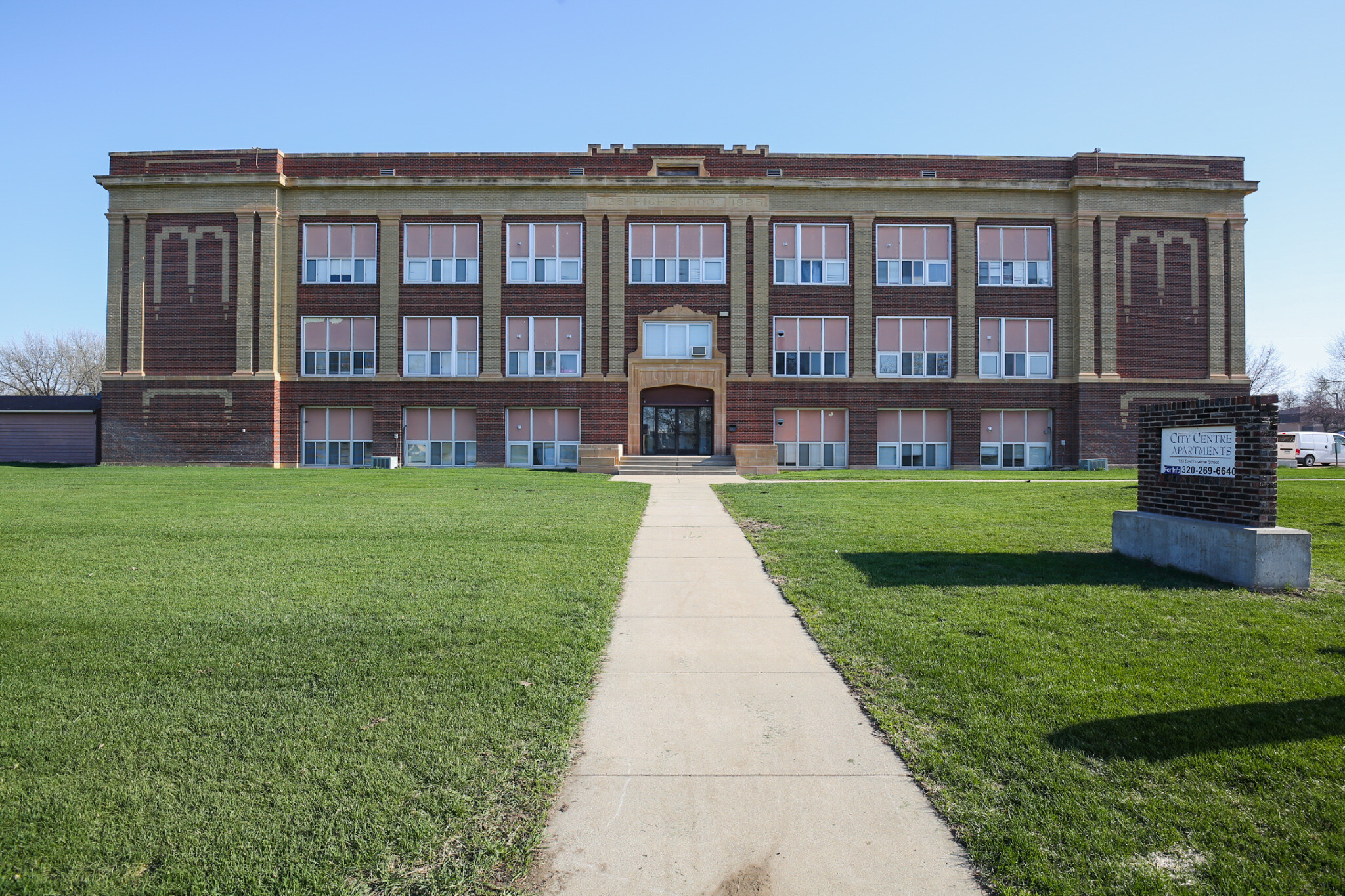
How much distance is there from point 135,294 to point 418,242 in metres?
11.9

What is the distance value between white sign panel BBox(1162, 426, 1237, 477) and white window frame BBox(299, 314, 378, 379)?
29704 millimetres

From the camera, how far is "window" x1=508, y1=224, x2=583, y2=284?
31.9m

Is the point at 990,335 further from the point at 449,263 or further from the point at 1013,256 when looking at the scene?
the point at 449,263

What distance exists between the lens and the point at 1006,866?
9.60ft

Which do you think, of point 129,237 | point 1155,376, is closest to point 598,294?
point 129,237

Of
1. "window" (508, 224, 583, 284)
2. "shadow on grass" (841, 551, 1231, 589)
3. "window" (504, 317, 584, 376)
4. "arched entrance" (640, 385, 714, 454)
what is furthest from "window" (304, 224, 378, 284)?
"shadow on grass" (841, 551, 1231, 589)

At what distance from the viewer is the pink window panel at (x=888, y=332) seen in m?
31.9

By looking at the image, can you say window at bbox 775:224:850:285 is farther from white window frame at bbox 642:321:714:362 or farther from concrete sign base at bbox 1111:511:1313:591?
concrete sign base at bbox 1111:511:1313:591

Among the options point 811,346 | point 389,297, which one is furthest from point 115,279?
point 811,346

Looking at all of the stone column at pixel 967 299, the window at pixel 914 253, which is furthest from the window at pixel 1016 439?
the window at pixel 914 253

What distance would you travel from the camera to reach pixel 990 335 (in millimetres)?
31859

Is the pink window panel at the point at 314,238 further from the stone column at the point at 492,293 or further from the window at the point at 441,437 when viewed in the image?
the window at the point at 441,437

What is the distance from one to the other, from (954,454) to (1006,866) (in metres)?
31.0

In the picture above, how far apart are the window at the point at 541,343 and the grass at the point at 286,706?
22.1 meters
